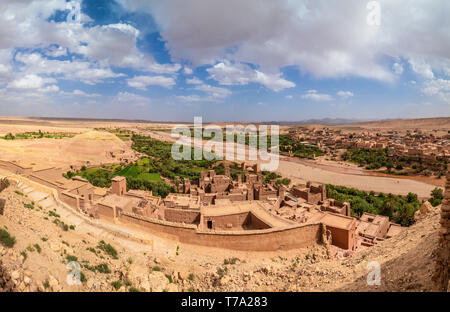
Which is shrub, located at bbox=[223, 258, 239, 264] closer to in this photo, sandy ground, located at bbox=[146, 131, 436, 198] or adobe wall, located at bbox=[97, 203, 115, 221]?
adobe wall, located at bbox=[97, 203, 115, 221]

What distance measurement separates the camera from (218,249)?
964cm

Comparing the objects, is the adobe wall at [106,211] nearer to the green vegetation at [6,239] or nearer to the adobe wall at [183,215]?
the adobe wall at [183,215]

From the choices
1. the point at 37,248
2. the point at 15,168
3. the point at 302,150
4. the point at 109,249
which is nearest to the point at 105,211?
the point at 109,249

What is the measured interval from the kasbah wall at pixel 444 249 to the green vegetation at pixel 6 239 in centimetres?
779

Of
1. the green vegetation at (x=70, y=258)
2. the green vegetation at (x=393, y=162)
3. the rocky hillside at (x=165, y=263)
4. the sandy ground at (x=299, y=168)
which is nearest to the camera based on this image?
Result: the rocky hillside at (x=165, y=263)

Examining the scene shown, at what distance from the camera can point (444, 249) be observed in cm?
387

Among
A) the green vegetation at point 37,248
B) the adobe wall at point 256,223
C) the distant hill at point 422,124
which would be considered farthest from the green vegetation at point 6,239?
the distant hill at point 422,124

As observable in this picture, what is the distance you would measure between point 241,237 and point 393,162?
4603 cm

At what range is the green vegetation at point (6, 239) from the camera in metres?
5.10

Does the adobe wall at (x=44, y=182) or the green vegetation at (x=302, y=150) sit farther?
the green vegetation at (x=302, y=150)
